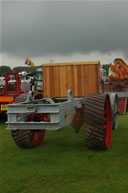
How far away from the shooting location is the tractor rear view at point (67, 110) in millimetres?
4898

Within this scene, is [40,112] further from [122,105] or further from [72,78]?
[122,105]

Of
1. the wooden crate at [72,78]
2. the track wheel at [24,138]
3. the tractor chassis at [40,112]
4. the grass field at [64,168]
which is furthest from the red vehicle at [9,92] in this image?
the tractor chassis at [40,112]

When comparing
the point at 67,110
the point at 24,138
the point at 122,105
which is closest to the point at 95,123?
the point at 67,110

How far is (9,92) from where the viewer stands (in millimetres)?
10594

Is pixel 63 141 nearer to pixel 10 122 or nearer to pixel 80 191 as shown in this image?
pixel 10 122

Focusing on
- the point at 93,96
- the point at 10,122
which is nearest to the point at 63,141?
the point at 93,96

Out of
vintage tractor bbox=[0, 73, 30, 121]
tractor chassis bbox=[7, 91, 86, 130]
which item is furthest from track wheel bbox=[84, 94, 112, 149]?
vintage tractor bbox=[0, 73, 30, 121]

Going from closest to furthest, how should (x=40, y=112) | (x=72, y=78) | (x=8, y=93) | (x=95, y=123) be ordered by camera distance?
(x=40, y=112) < (x=95, y=123) < (x=72, y=78) < (x=8, y=93)

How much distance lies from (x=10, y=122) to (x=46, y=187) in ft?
5.32

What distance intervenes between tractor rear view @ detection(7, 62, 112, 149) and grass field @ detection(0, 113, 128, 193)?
1.13 ft

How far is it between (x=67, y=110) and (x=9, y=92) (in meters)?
5.97

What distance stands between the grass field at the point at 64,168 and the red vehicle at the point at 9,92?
3.76 metres

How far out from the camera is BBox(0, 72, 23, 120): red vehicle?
33.5 ft

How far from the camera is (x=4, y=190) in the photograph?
3.77 metres
